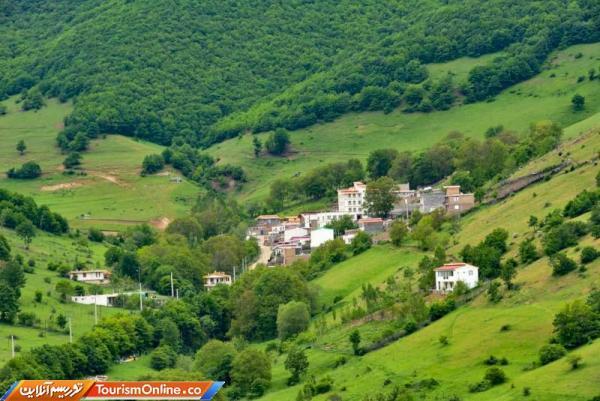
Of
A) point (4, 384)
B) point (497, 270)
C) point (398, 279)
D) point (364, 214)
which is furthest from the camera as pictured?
point (364, 214)

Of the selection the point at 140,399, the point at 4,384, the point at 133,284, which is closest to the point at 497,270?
the point at 4,384

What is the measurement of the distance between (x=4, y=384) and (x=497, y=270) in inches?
1379

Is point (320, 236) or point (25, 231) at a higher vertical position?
point (25, 231)

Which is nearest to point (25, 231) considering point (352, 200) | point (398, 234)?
point (352, 200)

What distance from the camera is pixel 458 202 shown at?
159500 mm

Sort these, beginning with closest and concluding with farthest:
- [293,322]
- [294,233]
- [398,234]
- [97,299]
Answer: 1. [293,322]
2. [398,234]
3. [97,299]
4. [294,233]

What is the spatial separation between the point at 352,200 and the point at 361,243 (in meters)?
27.0

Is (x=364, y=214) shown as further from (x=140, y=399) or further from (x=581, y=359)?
(x=140, y=399)

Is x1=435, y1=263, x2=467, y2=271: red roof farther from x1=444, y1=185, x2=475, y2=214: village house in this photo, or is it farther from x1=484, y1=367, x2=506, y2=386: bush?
x1=444, y1=185, x2=475, y2=214: village house

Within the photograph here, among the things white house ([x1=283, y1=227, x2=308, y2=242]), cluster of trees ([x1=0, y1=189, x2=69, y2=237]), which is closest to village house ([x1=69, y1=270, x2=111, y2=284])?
cluster of trees ([x1=0, y1=189, x2=69, y2=237])

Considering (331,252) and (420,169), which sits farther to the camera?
(420,169)

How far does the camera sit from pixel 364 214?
18000cm

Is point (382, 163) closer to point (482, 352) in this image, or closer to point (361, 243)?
point (361, 243)

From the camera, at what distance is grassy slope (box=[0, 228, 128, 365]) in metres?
135
